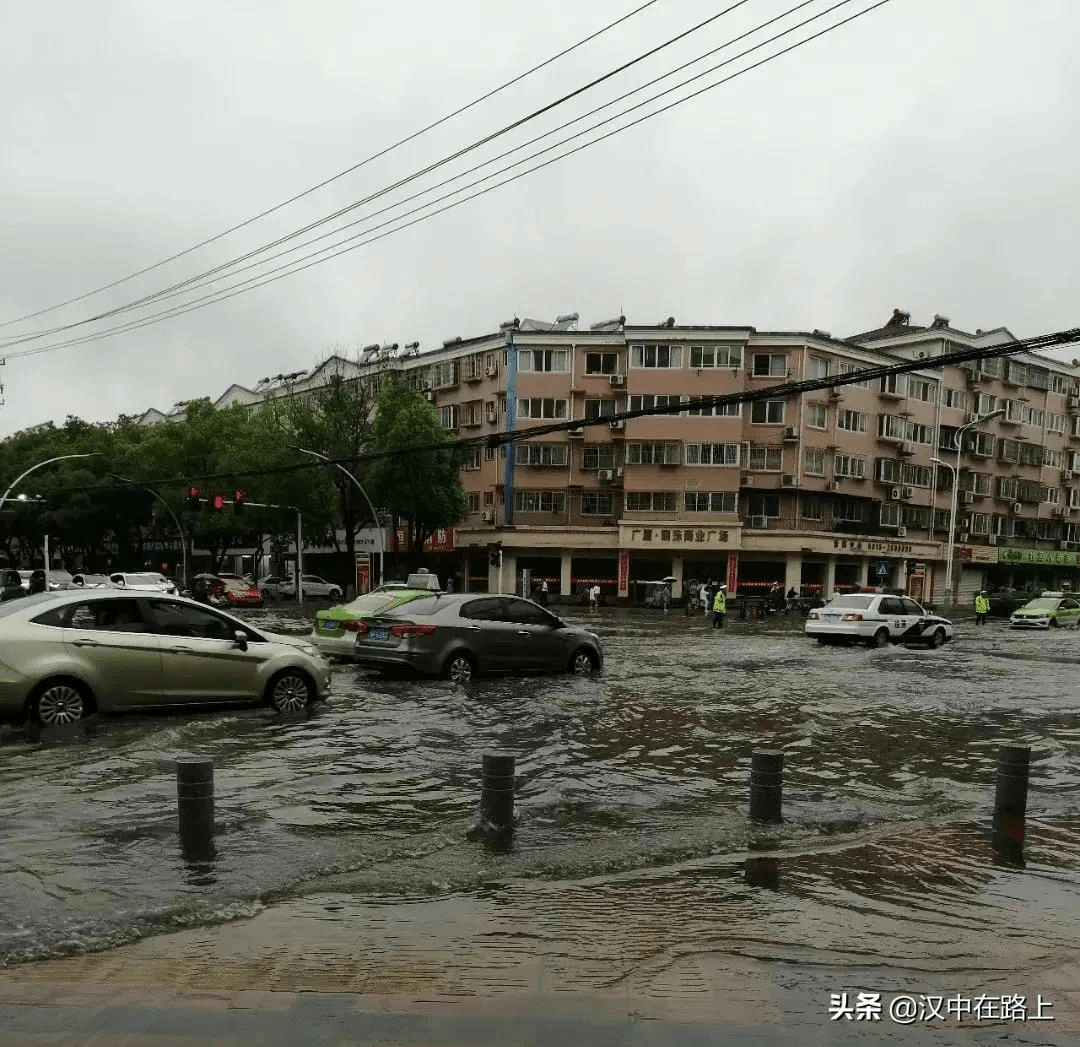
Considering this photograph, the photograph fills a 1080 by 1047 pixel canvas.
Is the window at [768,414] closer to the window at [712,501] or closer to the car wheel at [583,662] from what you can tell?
the window at [712,501]

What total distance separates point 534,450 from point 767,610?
1828 centimetres

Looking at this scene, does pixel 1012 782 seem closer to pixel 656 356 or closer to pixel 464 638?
pixel 464 638

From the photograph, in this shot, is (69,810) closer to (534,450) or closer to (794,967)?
(794,967)

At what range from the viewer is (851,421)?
61625 mm

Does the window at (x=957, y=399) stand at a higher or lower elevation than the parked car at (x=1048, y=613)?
higher

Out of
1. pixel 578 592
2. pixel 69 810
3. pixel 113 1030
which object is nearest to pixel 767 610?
pixel 578 592

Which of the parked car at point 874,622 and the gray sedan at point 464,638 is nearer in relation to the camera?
the gray sedan at point 464,638

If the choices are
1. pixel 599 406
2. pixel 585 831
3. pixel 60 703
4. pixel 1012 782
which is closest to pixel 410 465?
pixel 599 406

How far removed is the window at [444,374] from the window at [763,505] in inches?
760

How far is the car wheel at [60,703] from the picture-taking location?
1073 centimetres

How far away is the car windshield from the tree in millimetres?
25302

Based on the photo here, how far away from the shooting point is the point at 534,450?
2333 inches

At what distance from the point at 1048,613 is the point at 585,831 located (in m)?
40.5

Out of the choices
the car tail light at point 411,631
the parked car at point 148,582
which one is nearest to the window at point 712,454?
the parked car at point 148,582
